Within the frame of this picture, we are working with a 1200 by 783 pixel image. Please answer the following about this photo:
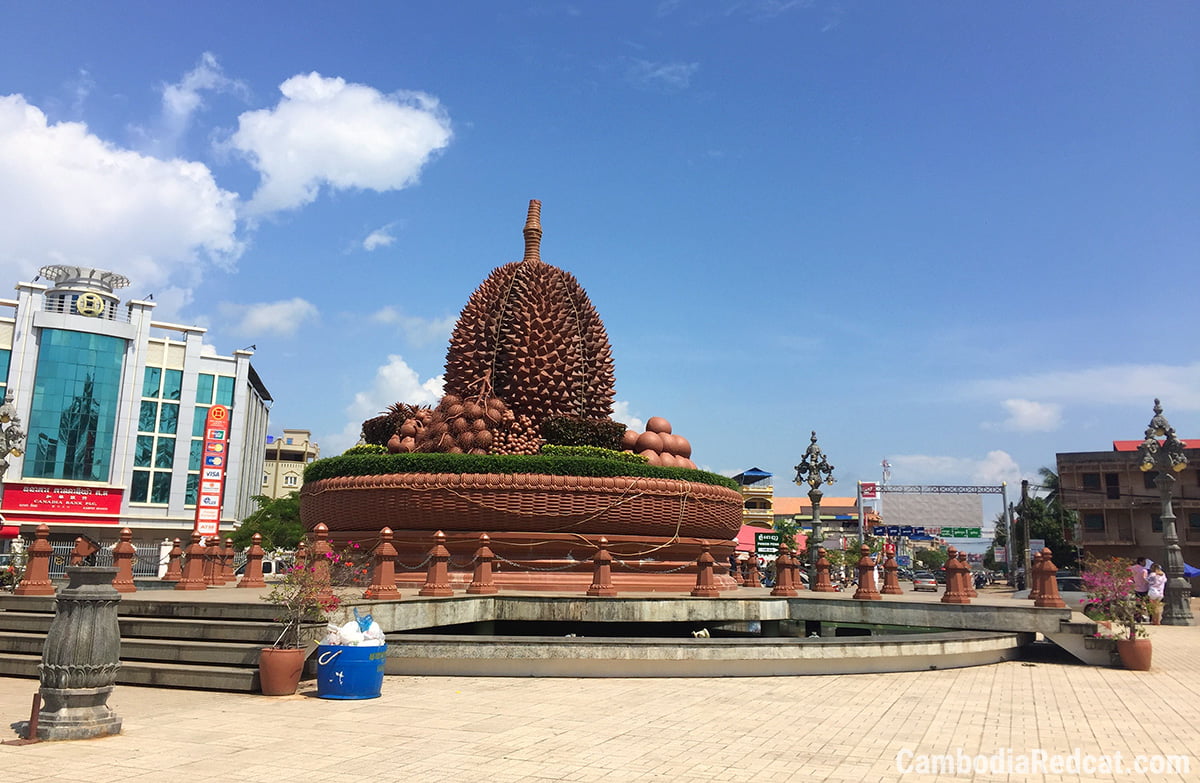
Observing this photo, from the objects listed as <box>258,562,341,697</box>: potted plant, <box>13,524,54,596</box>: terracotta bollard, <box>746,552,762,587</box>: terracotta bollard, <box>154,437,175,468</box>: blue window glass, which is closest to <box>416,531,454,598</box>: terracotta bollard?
<box>258,562,341,697</box>: potted plant

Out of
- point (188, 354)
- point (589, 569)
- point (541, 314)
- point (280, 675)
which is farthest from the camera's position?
point (188, 354)

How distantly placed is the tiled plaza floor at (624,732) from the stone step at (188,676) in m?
0.18

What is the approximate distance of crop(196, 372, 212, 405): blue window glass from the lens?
5600 cm

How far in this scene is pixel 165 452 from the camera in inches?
2116

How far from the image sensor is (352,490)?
62.3 ft

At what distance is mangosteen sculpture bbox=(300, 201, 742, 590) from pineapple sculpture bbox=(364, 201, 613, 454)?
0.04 meters

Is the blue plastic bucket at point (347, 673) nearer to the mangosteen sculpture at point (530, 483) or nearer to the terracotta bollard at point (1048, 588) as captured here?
the mangosteen sculpture at point (530, 483)

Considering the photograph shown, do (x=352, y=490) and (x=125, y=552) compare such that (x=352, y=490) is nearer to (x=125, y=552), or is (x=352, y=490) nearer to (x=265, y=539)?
(x=125, y=552)

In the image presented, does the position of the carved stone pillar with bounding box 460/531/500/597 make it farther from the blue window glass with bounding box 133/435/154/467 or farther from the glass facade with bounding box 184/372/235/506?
the blue window glass with bounding box 133/435/154/467

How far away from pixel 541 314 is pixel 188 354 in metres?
42.1

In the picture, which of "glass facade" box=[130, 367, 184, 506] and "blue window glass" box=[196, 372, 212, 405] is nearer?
"glass facade" box=[130, 367, 184, 506]

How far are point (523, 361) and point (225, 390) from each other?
138ft

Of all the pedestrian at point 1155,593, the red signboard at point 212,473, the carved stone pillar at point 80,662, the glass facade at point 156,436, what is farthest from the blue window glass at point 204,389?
the carved stone pillar at point 80,662

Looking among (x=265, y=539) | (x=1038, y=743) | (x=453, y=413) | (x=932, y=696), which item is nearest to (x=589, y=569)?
(x=453, y=413)
